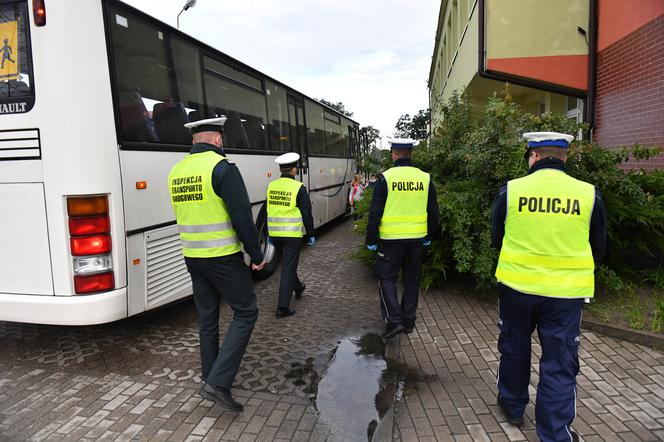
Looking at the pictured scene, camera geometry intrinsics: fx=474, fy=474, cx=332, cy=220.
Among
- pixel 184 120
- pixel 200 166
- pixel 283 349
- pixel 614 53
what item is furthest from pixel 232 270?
pixel 614 53

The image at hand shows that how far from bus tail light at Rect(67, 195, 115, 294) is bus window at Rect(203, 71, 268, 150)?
2.37 m

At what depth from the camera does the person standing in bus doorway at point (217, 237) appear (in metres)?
3.24

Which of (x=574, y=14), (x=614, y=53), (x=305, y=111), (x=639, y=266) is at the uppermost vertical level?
(x=574, y=14)

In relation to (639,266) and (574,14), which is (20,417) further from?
(574,14)

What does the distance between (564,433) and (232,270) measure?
228 cm

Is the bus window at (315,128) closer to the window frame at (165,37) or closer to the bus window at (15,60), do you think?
the window frame at (165,37)

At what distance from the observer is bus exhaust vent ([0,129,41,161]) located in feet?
12.0

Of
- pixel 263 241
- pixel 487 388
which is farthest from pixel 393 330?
pixel 263 241

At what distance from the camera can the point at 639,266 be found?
18.4 feet

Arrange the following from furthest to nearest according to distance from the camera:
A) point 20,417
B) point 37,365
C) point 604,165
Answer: point 604,165
point 37,365
point 20,417

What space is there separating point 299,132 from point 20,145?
19.9 ft

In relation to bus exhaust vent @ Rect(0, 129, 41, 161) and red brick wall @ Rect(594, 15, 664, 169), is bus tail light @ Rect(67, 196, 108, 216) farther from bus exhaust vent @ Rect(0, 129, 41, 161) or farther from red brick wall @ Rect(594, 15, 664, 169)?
red brick wall @ Rect(594, 15, 664, 169)

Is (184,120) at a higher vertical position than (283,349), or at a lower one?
higher

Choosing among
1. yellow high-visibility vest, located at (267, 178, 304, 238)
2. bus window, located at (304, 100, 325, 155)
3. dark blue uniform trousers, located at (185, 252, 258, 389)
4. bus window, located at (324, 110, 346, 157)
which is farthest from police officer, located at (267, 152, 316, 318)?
bus window, located at (324, 110, 346, 157)
